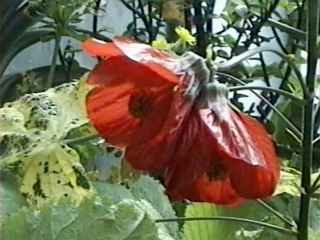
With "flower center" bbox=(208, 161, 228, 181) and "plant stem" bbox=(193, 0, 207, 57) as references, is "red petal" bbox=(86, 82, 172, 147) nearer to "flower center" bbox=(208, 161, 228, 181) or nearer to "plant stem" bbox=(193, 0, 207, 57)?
"flower center" bbox=(208, 161, 228, 181)

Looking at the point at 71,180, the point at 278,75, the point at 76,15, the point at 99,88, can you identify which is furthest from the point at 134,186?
the point at 278,75

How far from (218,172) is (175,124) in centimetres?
2

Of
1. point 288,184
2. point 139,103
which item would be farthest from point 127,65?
point 288,184

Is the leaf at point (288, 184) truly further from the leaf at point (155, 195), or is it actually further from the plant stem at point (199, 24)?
the plant stem at point (199, 24)

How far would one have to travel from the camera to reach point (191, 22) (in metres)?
0.90

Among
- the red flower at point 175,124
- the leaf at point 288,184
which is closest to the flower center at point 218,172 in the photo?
the red flower at point 175,124

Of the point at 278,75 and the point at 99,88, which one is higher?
the point at 99,88

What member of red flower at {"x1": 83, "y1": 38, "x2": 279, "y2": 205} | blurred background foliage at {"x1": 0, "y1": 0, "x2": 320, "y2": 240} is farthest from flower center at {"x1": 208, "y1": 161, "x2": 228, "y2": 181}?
blurred background foliage at {"x1": 0, "y1": 0, "x2": 320, "y2": 240}

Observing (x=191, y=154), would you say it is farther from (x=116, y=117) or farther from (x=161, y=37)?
(x=161, y=37)

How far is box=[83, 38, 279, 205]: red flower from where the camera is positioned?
0.28 meters

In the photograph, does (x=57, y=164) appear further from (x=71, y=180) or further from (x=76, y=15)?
(x=76, y=15)

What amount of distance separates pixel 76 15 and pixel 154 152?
49 cm

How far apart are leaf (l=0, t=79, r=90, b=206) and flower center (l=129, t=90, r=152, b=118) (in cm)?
12

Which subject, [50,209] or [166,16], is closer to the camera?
[50,209]
